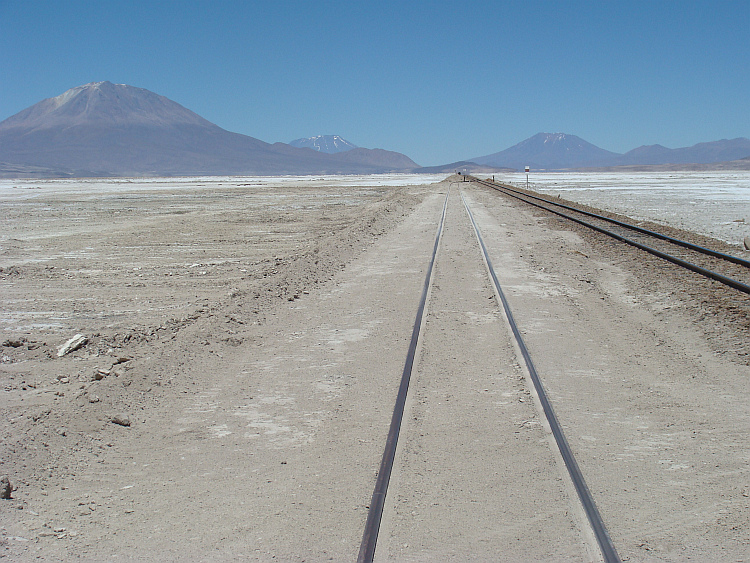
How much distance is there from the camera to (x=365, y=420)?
211 inches

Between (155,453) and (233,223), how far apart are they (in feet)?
72.8

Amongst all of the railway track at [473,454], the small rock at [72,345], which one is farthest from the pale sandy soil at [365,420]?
the small rock at [72,345]

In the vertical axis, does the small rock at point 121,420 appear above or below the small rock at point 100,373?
below

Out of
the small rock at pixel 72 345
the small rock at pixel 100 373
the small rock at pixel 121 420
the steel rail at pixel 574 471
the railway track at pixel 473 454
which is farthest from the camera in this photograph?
the small rock at pixel 72 345

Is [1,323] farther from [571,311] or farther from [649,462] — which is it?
[649,462]

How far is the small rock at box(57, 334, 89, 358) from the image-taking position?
7914 mm

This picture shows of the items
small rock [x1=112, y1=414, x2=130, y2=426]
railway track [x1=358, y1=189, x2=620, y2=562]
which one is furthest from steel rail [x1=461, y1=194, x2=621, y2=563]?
small rock [x1=112, y1=414, x2=130, y2=426]

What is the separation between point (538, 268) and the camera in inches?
500

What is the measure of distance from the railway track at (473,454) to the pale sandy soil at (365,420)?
0.9 inches

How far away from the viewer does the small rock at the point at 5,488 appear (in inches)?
168

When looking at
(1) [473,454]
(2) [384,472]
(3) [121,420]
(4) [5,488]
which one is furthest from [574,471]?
(4) [5,488]

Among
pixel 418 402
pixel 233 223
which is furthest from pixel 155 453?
pixel 233 223

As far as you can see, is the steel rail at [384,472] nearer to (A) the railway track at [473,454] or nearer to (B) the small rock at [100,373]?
(A) the railway track at [473,454]

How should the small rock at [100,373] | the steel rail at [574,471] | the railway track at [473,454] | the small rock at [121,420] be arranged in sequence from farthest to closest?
1. the small rock at [100,373]
2. the small rock at [121,420]
3. the railway track at [473,454]
4. the steel rail at [574,471]
